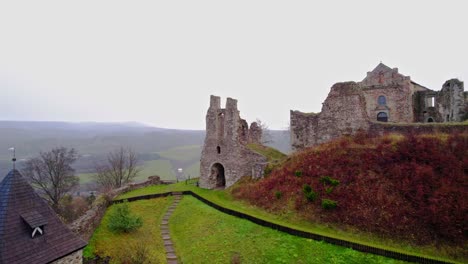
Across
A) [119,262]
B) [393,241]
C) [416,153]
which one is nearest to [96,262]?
[119,262]

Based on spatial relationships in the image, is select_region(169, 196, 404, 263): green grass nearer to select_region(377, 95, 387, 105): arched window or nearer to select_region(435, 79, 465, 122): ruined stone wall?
select_region(435, 79, 465, 122): ruined stone wall

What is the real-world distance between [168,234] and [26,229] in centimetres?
760

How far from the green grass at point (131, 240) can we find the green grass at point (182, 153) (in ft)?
241

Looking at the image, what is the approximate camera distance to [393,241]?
41.8 feet

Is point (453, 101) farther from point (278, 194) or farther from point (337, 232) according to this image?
point (337, 232)

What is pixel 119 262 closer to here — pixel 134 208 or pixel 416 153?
pixel 134 208

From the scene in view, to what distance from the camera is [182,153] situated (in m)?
101

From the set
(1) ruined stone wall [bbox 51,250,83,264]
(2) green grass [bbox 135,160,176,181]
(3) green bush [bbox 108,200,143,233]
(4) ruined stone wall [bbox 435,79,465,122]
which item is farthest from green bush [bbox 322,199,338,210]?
(2) green grass [bbox 135,160,176,181]

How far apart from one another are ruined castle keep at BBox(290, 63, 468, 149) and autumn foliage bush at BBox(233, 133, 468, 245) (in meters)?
1.99

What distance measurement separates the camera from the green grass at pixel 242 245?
12.6 metres

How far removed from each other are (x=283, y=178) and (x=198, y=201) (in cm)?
699

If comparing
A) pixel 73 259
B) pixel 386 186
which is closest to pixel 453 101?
pixel 386 186

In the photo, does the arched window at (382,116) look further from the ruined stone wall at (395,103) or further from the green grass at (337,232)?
the green grass at (337,232)

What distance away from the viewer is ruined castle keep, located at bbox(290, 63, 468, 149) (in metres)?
21.7
